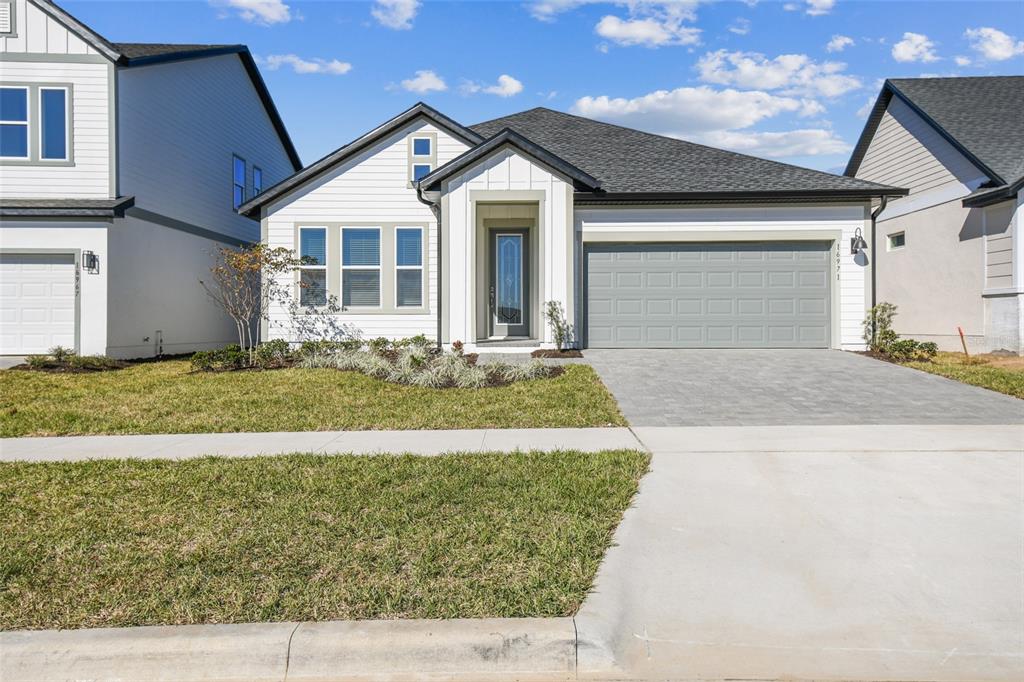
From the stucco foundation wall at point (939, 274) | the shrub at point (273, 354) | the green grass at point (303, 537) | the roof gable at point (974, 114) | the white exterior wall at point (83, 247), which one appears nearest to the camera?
the green grass at point (303, 537)

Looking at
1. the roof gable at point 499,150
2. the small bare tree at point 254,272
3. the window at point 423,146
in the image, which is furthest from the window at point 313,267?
the roof gable at point 499,150

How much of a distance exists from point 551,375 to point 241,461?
5914mm

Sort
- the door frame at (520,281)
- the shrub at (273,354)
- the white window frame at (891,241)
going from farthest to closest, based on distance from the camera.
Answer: the white window frame at (891,241) < the door frame at (520,281) < the shrub at (273,354)

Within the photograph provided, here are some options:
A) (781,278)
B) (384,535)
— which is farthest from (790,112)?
(384,535)

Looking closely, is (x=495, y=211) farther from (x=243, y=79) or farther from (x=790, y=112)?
(x=790, y=112)

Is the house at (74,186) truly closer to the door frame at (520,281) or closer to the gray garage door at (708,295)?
the door frame at (520,281)

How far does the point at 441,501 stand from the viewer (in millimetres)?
4926

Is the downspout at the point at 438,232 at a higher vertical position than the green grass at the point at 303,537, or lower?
higher

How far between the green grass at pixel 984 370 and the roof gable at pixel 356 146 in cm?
1066

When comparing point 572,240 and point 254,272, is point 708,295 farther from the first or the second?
point 254,272

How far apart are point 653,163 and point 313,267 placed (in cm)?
870

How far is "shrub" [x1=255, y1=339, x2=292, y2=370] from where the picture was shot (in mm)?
13547

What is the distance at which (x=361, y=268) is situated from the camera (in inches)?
614

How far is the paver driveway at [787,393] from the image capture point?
8.12 meters
